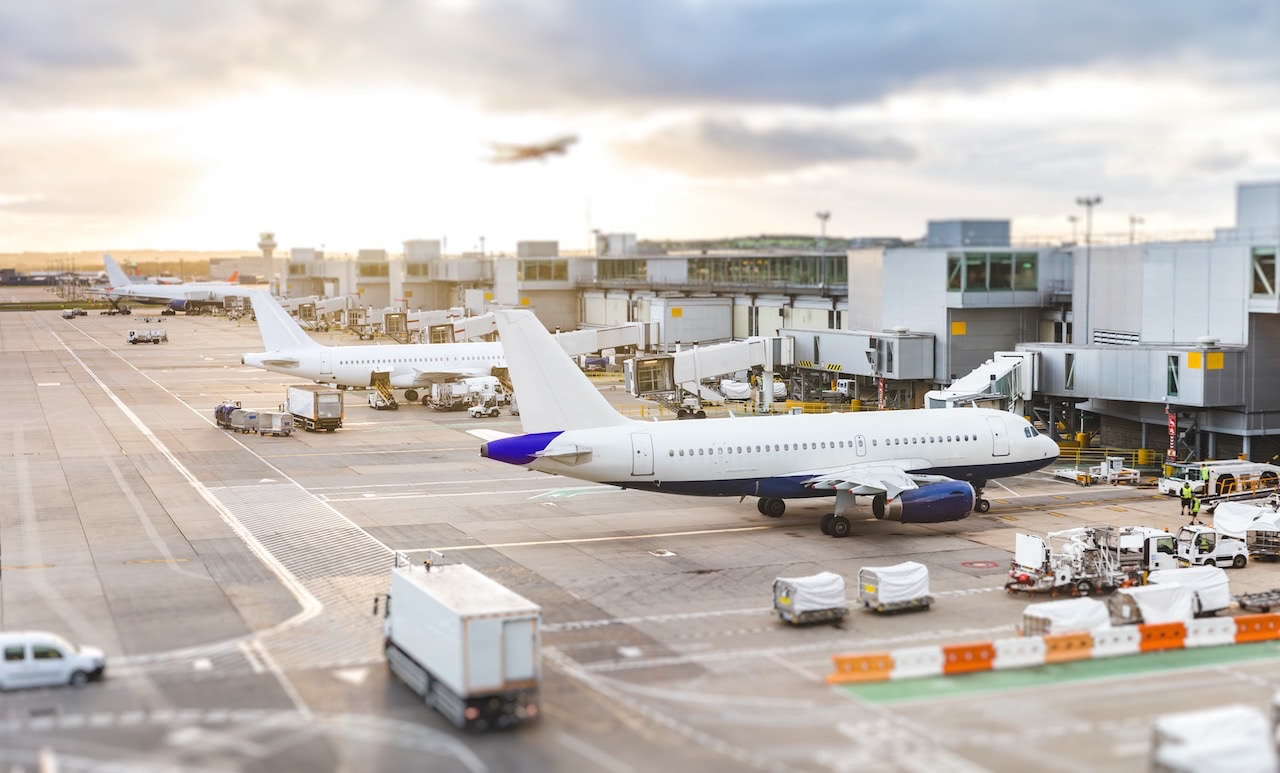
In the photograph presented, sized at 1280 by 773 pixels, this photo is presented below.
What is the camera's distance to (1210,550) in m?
42.3

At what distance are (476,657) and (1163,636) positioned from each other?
18274 mm

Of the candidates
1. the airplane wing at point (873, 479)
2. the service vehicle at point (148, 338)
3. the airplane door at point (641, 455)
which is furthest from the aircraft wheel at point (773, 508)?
the service vehicle at point (148, 338)

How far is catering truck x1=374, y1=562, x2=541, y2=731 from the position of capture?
1056 inches

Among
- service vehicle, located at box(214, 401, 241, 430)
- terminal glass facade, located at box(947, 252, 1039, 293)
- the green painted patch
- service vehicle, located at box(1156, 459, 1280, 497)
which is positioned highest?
terminal glass facade, located at box(947, 252, 1039, 293)

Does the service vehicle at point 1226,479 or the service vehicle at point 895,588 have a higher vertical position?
the service vehicle at point 1226,479

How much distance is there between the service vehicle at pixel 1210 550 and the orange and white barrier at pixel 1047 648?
7.37m

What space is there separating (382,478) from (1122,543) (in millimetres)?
34692

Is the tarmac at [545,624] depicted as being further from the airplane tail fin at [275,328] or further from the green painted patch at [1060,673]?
the airplane tail fin at [275,328]

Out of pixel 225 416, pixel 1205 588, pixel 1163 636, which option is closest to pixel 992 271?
pixel 1205 588

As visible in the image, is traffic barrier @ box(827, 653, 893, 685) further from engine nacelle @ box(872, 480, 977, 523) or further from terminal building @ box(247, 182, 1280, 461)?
terminal building @ box(247, 182, 1280, 461)

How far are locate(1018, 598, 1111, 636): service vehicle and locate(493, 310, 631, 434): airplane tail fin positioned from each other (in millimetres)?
17939

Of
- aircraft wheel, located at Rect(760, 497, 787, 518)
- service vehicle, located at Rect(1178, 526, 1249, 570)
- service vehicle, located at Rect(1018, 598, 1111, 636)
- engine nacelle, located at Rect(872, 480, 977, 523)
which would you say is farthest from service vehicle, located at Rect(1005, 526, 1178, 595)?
aircraft wheel, located at Rect(760, 497, 787, 518)

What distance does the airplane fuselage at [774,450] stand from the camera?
1801 inches

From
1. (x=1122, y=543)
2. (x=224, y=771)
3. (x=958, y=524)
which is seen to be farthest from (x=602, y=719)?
(x=958, y=524)
